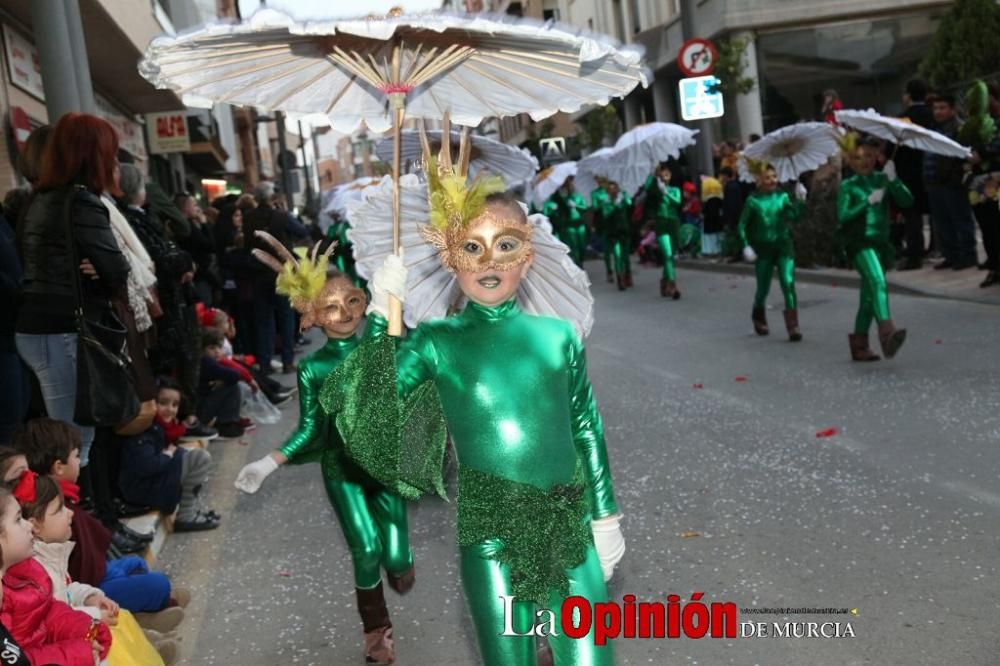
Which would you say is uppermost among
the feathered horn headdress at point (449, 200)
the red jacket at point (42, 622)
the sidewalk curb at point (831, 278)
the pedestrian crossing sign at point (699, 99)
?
the pedestrian crossing sign at point (699, 99)

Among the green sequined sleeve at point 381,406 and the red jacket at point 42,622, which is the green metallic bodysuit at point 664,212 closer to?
the red jacket at point 42,622

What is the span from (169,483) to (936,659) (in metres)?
4.42

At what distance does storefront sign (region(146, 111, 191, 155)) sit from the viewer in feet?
74.8

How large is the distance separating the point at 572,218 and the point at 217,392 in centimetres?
1329

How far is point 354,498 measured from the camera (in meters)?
4.76

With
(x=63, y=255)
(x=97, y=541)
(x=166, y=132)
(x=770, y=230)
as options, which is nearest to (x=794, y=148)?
(x=770, y=230)

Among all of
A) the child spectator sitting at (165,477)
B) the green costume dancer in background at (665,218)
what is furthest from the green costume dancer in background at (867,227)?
the green costume dancer in background at (665,218)

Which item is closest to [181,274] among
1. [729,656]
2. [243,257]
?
[243,257]

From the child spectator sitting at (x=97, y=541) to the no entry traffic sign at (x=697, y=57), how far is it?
703 inches

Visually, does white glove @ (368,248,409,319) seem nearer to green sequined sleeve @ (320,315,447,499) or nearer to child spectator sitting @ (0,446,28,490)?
green sequined sleeve @ (320,315,447,499)

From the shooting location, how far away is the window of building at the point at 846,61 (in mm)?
31047

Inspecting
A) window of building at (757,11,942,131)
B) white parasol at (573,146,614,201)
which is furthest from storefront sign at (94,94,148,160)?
window of building at (757,11,942,131)

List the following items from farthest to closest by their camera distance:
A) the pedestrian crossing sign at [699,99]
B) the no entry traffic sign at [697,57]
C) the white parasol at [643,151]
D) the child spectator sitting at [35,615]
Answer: the pedestrian crossing sign at [699,99] → the no entry traffic sign at [697,57] → the white parasol at [643,151] → the child spectator sitting at [35,615]

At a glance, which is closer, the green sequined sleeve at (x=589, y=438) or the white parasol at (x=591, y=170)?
the green sequined sleeve at (x=589, y=438)
